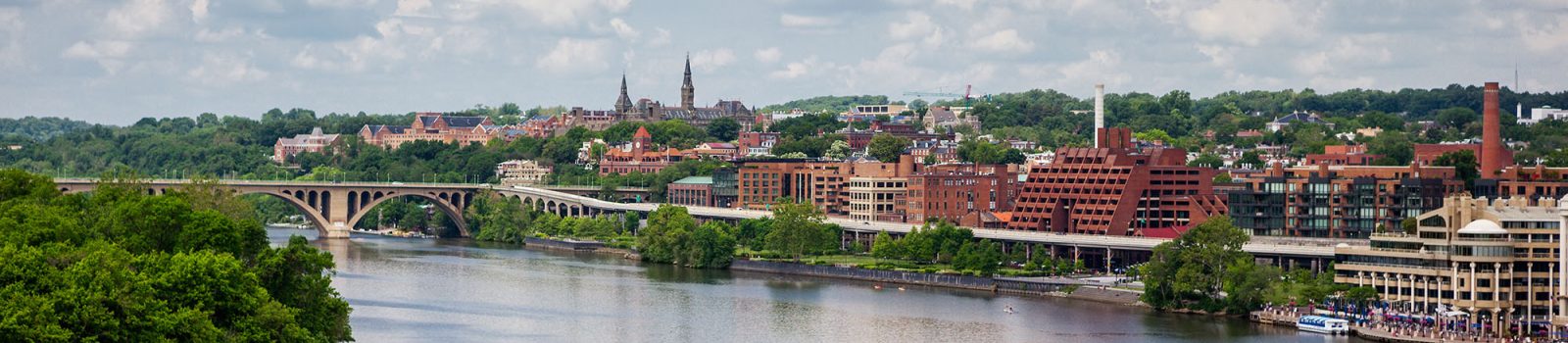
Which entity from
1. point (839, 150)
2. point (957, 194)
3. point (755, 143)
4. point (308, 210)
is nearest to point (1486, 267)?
point (957, 194)

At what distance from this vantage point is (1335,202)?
298 ft

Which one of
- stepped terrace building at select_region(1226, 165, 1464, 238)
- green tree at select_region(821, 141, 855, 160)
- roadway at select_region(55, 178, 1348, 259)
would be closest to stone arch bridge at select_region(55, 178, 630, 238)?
roadway at select_region(55, 178, 1348, 259)

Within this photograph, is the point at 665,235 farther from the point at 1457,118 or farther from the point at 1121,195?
the point at 1457,118

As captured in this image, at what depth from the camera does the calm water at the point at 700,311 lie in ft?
214

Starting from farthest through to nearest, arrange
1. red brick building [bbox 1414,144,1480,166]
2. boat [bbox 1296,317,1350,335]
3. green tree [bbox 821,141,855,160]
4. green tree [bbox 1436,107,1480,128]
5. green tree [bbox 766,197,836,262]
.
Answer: green tree [bbox 1436,107,1480,128] → green tree [bbox 821,141,855,160] → red brick building [bbox 1414,144,1480,166] → green tree [bbox 766,197,836,262] → boat [bbox 1296,317,1350,335]

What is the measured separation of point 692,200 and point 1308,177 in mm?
49428

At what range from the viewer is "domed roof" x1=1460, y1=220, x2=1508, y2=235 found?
2515 inches

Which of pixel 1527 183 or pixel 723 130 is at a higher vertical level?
pixel 723 130

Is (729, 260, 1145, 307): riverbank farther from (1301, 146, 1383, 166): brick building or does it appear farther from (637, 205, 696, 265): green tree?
(1301, 146, 1383, 166): brick building

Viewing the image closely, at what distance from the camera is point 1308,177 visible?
93188mm

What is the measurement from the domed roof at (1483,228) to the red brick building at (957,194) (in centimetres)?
4158

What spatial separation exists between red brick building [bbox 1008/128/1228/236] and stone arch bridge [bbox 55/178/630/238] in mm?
35631

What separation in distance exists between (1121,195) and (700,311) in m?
27.5

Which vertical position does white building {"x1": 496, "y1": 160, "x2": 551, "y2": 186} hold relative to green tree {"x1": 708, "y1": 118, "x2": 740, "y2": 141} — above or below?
below
